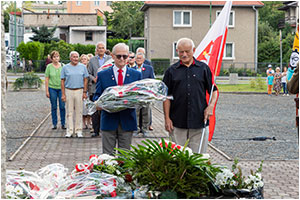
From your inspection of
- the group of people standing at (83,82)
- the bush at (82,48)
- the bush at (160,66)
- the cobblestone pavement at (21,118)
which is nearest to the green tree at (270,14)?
the bush at (160,66)

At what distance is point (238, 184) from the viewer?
174 inches

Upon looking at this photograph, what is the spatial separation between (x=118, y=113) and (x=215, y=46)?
5.97 feet

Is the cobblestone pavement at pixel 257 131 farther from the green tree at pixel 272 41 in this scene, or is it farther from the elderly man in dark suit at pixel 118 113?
the green tree at pixel 272 41

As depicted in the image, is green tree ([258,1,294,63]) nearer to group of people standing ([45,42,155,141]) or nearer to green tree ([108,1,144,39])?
green tree ([108,1,144,39])

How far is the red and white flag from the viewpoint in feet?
24.0

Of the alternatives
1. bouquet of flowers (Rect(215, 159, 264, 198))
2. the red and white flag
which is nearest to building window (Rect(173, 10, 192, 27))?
the red and white flag

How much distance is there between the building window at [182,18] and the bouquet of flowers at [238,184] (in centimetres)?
5396

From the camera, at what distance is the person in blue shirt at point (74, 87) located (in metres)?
12.6

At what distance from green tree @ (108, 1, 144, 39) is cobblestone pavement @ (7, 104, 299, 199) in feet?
212

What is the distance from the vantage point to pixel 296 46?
811cm

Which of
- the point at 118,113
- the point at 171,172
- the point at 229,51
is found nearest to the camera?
the point at 171,172

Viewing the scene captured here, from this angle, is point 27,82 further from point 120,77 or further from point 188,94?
point 188,94

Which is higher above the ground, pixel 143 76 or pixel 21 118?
pixel 143 76

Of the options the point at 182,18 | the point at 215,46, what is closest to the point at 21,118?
the point at 215,46
